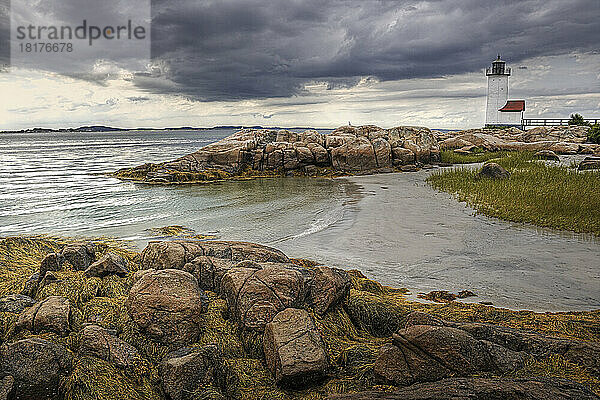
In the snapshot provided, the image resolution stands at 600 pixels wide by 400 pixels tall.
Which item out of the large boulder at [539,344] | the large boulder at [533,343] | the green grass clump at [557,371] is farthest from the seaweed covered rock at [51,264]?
the green grass clump at [557,371]

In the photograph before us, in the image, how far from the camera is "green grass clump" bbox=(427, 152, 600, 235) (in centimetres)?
1234

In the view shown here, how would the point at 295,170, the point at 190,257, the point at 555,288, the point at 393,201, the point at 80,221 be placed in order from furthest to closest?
the point at 295,170 → the point at 393,201 → the point at 80,221 → the point at 555,288 → the point at 190,257

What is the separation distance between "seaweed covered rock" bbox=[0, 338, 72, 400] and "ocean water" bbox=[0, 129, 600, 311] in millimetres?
5448

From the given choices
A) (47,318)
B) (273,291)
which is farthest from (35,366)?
(273,291)

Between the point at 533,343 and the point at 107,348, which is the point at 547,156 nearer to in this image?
the point at 533,343

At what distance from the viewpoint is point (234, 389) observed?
3920 millimetres

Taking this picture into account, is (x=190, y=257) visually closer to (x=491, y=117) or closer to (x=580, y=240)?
(x=580, y=240)

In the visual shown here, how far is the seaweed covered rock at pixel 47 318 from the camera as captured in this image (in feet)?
14.7

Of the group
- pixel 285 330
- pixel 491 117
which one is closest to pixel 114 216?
pixel 285 330

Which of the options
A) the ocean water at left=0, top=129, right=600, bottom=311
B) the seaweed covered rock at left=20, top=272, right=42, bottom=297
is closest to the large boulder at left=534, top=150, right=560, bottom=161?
the ocean water at left=0, top=129, right=600, bottom=311

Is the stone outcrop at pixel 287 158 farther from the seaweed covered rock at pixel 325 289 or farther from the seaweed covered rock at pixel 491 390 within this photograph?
the seaweed covered rock at pixel 491 390

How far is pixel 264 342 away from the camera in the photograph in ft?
14.0

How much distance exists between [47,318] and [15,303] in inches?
31.6

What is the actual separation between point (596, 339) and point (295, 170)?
26.5m
